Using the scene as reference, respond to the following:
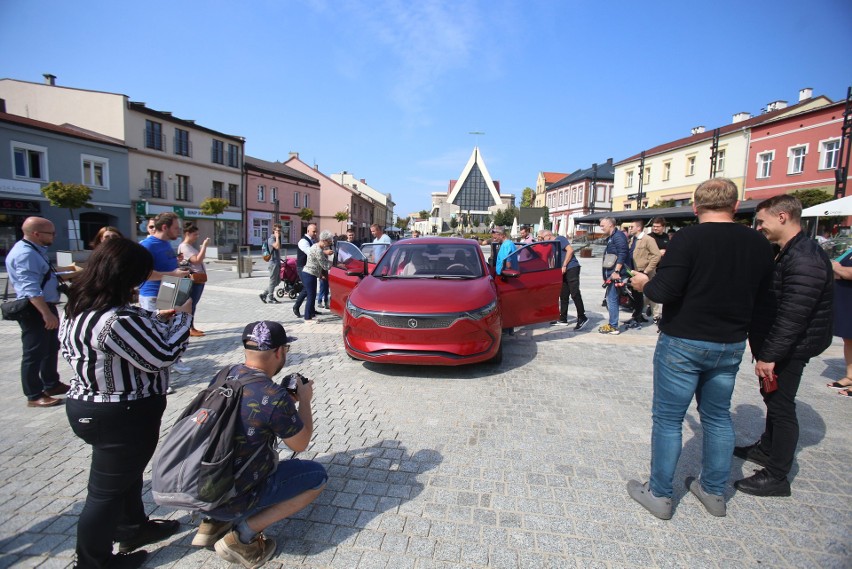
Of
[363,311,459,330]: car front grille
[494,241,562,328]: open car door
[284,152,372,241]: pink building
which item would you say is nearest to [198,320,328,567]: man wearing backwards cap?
[363,311,459,330]: car front grille

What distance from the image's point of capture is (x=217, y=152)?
3506 centimetres

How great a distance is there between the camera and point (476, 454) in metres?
3.33

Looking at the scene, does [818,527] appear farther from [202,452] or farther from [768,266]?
[202,452]

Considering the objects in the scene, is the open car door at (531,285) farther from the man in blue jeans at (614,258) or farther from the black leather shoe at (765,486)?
the black leather shoe at (765,486)

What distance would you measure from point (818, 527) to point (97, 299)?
3.99 metres

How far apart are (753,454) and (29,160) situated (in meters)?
30.0

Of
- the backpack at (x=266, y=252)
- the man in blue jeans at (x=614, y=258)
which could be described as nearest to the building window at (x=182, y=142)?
the backpack at (x=266, y=252)

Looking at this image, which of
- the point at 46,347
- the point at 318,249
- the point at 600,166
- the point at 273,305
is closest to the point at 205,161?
the point at 273,305

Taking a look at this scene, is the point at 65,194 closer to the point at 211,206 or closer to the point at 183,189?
the point at 211,206

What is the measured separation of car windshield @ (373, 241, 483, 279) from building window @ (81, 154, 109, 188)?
87.8 feet

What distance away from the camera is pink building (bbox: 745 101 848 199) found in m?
24.5

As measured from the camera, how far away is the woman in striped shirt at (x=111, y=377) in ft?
6.31

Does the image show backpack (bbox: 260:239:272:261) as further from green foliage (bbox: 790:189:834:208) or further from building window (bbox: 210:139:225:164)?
building window (bbox: 210:139:225:164)

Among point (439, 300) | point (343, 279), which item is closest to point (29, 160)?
point (343, 279)
